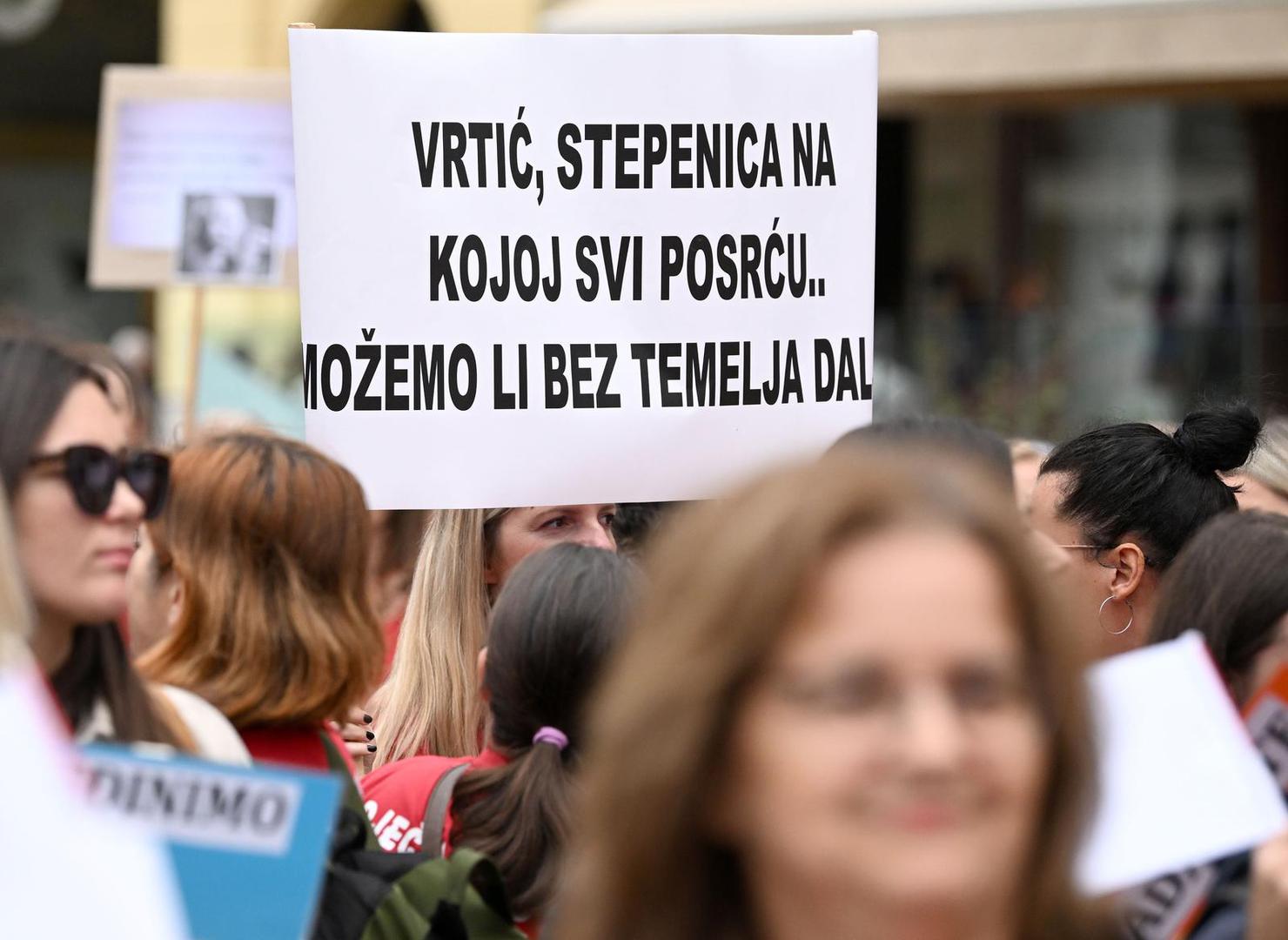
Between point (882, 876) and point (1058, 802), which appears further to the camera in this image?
point (1058, 802)

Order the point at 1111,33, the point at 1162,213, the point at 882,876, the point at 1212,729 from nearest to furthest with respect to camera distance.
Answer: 1. the point at 882,876
2. the point at 1212,729
3. the point at 1111,33
4. the point at 1162,213

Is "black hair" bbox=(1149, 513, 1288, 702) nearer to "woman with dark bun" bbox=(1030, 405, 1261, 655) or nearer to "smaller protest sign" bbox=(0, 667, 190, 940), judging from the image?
"woman with dark bun" bbox=(1030, 405, 1261, 655)

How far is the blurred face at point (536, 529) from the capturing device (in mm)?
4035

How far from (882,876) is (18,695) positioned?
2.15 feet

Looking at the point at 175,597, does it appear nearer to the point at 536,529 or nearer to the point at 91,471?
the point at 91,471

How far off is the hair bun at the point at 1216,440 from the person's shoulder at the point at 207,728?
1.90 m

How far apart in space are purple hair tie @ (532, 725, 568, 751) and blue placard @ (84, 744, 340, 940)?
952 millimetres

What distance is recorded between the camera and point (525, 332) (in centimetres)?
379

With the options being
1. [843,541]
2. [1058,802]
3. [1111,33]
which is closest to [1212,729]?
[1058,802]

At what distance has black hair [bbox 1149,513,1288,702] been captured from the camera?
2500 millimetres

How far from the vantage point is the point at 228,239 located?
25.7ft

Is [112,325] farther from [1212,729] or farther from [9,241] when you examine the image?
[1212,729]

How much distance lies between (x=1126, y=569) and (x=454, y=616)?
3.98 feet

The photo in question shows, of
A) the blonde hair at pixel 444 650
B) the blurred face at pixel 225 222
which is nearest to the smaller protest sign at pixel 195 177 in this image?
the blurred face at pixel 225 222
